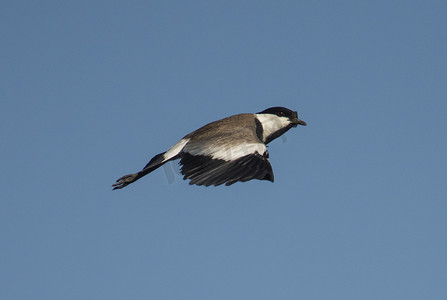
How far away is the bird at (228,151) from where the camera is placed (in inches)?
492

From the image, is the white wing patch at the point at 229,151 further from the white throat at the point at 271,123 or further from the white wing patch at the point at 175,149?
the white throat at the point at 271,123

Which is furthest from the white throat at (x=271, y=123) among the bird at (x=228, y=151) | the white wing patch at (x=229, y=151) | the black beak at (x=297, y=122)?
the white wing patch at (x=229, y=151)

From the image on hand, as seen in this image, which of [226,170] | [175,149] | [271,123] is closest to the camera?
[226,170]

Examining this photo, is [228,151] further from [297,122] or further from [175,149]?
[297,122]

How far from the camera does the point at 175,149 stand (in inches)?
572

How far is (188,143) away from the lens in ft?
46.7

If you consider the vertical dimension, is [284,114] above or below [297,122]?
above

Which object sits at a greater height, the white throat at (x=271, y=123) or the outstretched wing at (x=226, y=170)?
the white throat at (x=271, y=123)

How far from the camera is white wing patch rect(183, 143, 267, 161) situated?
42.9ft

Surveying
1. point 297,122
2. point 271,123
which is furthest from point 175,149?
point 297,122

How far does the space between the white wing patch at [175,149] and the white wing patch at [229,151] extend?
69 centimetres

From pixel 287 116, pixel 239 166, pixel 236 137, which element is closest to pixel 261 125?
pixel 287 116

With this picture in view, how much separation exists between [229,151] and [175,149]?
1.64 metres

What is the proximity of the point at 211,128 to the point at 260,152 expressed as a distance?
1.82 meters
